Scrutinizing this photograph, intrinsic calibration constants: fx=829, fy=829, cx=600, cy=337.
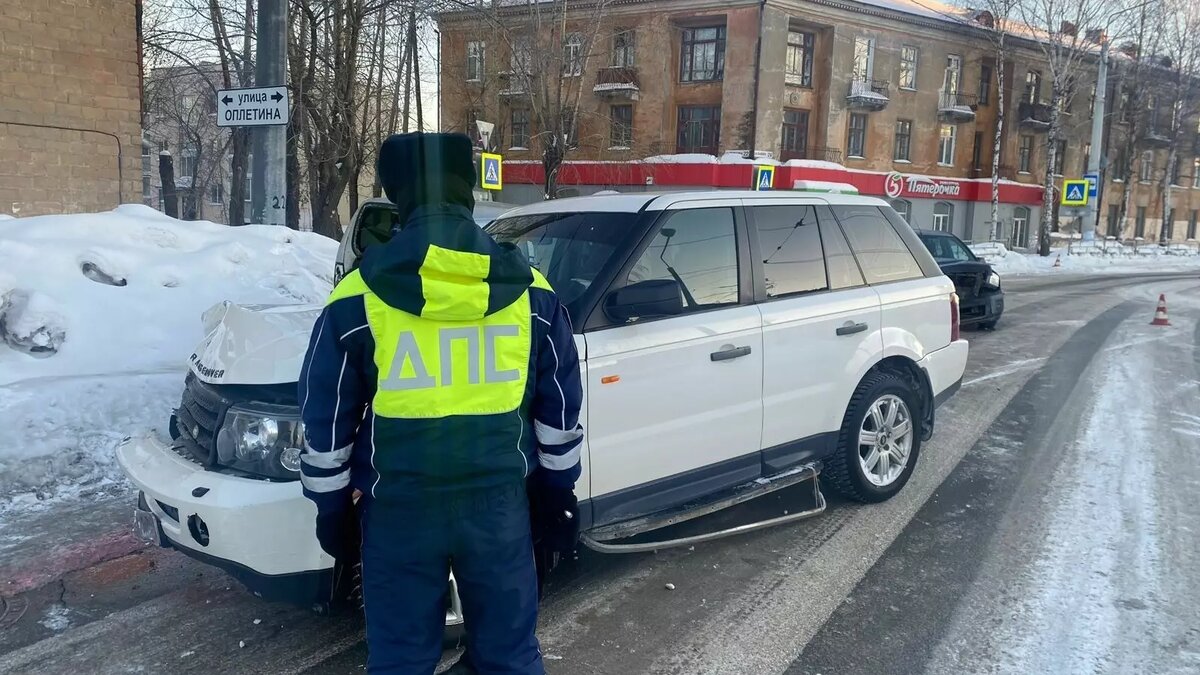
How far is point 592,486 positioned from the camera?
3568 millimetres

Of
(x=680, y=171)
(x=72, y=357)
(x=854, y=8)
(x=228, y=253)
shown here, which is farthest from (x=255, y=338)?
(x=854, y=8)

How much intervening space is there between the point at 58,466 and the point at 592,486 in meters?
3.57

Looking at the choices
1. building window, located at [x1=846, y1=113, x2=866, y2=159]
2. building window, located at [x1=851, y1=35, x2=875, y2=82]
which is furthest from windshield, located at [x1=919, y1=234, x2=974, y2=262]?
building window, located at [x1=851, y1=35, x2=875, y2=82]

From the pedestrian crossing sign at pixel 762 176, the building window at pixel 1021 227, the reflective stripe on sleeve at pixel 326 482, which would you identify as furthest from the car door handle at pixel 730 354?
the building window at pixel 1021 227

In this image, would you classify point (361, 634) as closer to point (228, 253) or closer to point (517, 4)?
point (228, 253)

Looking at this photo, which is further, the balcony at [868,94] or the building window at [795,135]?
the balcony at [868,94]

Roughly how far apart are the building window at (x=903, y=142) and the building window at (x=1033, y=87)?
9.02 meters

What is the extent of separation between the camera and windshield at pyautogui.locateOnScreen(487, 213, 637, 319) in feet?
12.5

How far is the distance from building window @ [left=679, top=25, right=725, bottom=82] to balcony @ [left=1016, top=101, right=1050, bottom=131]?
1856cm

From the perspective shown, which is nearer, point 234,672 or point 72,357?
point 234,672

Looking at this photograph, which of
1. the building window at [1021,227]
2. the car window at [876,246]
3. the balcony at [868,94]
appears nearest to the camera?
the car window at [876,246]

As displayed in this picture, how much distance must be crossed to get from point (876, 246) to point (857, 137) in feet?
115

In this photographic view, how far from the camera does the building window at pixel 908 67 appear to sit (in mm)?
38719

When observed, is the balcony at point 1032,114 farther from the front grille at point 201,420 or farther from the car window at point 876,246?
the front grille at point 201,420
